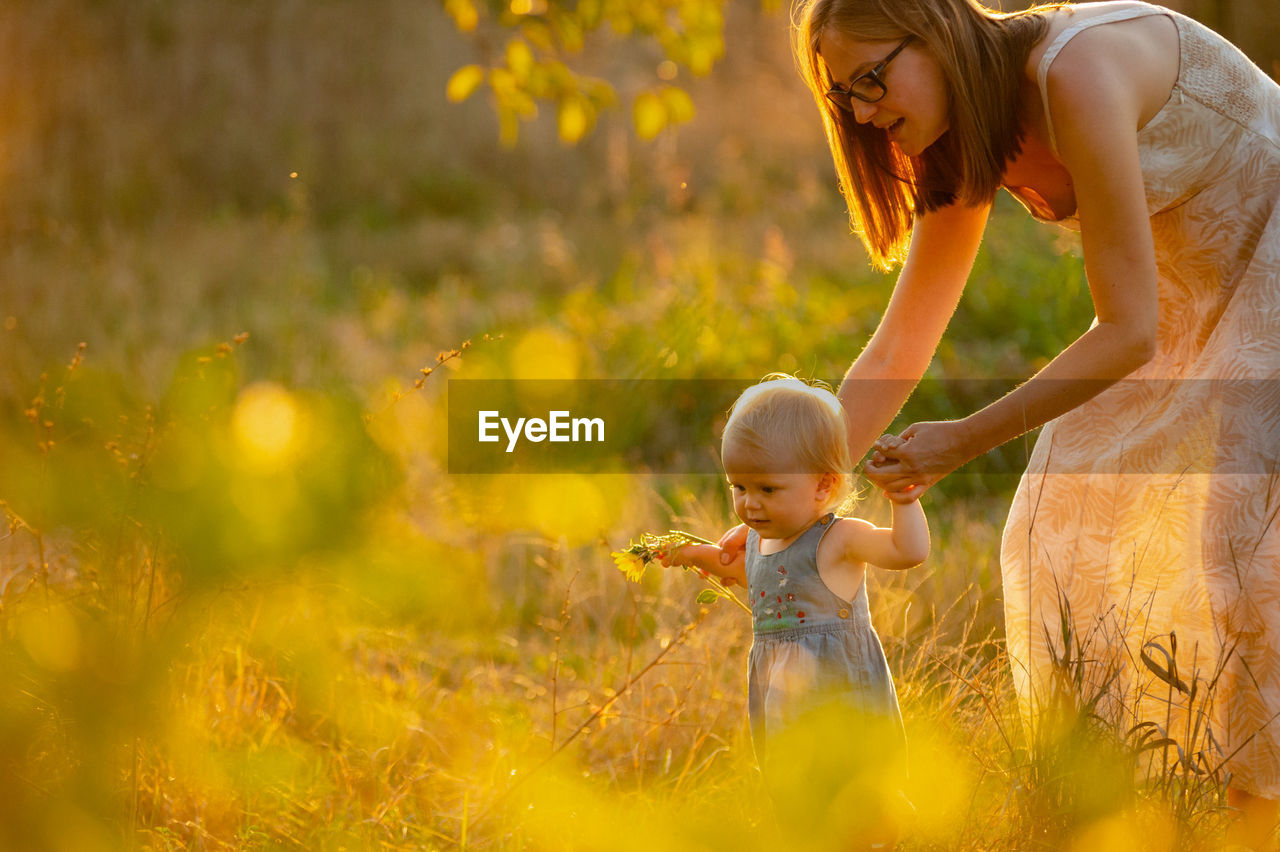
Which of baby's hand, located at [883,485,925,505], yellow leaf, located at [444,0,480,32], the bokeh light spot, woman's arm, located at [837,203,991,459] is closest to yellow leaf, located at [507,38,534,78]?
yellow leaf, located at [444,0,480,32]

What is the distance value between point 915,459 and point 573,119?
149 centimetres

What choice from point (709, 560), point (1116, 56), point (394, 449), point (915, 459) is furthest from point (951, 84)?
point (394, 449)

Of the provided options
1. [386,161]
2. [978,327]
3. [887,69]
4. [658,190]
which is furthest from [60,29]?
[887,69]

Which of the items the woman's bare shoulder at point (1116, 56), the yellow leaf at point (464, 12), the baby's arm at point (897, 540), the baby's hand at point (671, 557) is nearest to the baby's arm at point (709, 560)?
the baby's hand at point (671, 557)

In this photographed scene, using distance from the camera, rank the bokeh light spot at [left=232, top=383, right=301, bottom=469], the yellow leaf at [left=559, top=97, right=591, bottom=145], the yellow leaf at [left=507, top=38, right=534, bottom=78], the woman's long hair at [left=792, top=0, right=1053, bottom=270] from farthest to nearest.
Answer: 1. the yellow leaf at [left=507, top=38, right=534, bottom=78]
2. the yellow leaf at [left=559, top=97, right=591, bottom=145]
3. the woman's long hair at [left=792, top=0, right=1053, bottom=270]
4. the bokeh light spot at [left=232, top=383, right=301, bottom=469]

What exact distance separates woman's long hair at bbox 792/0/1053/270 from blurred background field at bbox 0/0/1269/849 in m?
0.84

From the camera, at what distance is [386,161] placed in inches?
522

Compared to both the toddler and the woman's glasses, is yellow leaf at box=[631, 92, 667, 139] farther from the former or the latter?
the toddler

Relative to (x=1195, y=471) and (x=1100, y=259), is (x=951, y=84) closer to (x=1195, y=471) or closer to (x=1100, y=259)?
(x=1100, y=259)

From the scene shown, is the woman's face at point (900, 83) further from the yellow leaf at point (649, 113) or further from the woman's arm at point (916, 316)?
the yellow leaf at point (649, 113)

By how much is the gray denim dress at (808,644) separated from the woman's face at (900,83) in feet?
2.05

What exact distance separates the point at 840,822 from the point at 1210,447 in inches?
57.5

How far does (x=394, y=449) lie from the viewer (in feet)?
1.94

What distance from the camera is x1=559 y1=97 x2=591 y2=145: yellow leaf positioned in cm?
270
